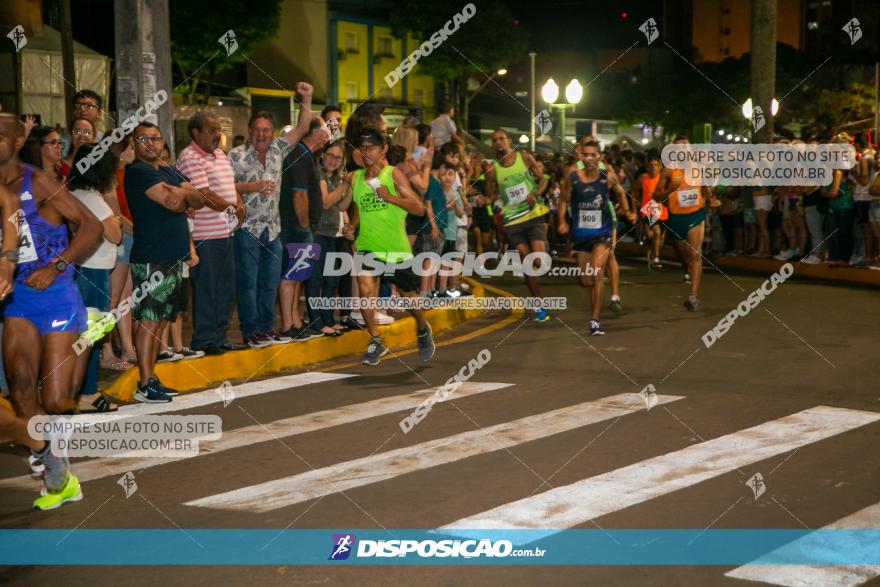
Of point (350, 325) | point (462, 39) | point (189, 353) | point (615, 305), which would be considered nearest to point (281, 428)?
point (189, 353)

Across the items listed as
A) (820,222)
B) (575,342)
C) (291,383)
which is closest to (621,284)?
(820,222)

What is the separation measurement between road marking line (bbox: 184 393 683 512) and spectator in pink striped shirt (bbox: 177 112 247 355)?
10.4 ft

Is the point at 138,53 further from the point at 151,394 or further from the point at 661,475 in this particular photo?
the point at 661,475

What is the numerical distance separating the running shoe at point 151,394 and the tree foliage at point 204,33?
2990cm

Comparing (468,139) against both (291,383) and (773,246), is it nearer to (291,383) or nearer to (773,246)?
(773,246)

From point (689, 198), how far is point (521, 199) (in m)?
2.28

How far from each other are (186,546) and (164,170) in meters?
4.09

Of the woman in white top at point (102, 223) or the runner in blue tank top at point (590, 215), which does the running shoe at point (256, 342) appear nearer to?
the woman in white top at point (102, 223)

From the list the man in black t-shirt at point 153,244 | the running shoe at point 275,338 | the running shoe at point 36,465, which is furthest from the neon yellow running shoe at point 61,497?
the running shoe at point 275,338

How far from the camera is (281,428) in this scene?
809cm

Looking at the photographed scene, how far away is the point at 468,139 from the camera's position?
4178cm

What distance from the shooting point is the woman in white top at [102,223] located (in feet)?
27.6

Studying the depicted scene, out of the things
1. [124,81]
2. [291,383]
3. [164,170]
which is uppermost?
[124,81]

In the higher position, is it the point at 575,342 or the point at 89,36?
the point at 89,36
